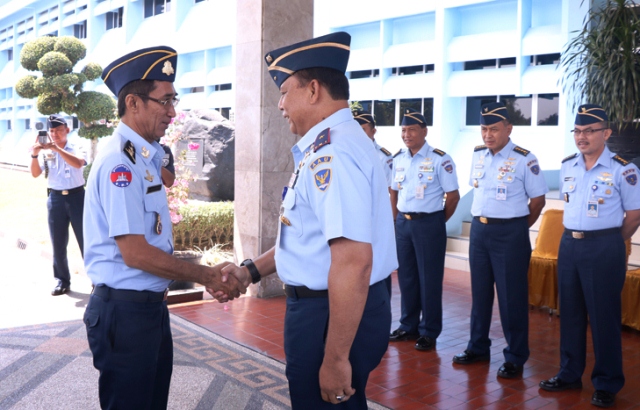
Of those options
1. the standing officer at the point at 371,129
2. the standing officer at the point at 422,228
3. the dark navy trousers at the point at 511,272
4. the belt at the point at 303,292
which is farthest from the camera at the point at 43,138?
the belt at the point at 303,292

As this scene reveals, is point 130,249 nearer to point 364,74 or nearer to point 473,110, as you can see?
point 473,110

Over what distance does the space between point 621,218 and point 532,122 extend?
10.9m

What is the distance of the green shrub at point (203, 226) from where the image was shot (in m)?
8.05

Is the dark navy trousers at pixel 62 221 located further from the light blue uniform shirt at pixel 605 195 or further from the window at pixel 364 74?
the window at pixel 364 74

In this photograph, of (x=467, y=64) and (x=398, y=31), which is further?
(x=398, y=31)

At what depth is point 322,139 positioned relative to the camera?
185 cm

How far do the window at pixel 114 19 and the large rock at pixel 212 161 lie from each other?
66.8 ft

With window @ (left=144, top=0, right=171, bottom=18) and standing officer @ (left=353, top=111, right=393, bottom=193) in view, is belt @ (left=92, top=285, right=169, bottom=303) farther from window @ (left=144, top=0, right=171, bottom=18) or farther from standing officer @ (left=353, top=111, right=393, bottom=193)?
window @ (left=144, top=0, right=171, bottom=18)

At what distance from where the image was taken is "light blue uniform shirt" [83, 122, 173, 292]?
2.14 m

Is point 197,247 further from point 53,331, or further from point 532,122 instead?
point 532,122

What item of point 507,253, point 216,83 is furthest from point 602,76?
point 216,83

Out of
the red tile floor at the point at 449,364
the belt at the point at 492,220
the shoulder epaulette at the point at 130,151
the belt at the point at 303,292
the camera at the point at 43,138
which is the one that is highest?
the camera at the point at 43,138

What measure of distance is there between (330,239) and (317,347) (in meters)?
0.34

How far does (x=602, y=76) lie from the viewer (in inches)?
289
